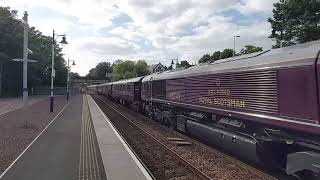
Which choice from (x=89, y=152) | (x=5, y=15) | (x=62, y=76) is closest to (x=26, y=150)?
(x=89, y=152)

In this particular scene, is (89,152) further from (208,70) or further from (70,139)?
(208,70)

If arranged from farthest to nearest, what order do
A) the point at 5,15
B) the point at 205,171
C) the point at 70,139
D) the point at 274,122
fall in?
the point at 5,15 < the point at 70,139 < the point at 205,171 < the point at 274,122

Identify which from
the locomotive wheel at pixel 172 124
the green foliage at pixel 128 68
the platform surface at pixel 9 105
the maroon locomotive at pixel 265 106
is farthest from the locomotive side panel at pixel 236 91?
the green foliage at pixel 128 68

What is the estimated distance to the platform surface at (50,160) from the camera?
11.5m

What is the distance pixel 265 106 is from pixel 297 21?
112 feet

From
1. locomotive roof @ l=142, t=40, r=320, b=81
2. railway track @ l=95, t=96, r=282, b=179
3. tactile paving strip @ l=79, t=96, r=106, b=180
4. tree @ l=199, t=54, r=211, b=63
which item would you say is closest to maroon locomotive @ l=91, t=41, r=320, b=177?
locomotive roof @ l=142, t=40, r=320, b=81

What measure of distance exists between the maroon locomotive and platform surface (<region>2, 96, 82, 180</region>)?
4.75m

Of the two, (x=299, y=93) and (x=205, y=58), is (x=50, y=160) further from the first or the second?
(x=205, y=58)

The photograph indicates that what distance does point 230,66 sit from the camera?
15.1m

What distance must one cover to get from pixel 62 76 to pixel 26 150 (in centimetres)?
10325

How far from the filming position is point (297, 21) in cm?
4416

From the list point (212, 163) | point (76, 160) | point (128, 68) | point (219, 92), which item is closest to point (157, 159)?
point (212, 163)

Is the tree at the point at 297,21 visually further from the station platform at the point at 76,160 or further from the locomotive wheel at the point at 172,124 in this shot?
the station platform at the point at 76,160

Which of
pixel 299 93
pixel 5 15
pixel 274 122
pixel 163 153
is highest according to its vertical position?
pixel 5 15
